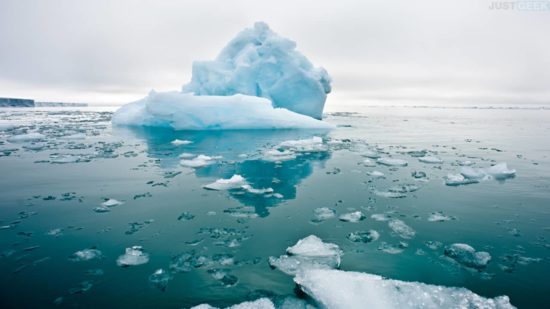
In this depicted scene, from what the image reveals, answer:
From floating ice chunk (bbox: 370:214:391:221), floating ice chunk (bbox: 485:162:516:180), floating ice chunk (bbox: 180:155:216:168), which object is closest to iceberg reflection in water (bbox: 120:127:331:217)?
floating ice chunk (bbox: 180:155:216:168)

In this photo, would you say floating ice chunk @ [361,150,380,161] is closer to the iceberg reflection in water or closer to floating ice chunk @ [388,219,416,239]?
the iceberg reflection in water

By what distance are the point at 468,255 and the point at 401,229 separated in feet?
2.57

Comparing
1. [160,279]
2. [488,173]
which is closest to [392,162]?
[488,173]

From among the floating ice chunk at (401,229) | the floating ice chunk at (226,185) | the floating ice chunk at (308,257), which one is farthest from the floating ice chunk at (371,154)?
the floating ice chunk at (308,257)

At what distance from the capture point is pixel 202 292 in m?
2.58

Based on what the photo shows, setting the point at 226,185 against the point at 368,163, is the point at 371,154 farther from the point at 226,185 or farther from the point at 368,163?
the point at 226,185

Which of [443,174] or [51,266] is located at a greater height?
[443,174]

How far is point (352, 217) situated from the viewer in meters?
4.19

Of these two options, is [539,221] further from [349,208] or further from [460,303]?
[460,303]

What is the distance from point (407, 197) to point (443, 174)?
2235 mm

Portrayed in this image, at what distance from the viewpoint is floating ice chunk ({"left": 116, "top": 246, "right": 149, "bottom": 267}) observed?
3.02 meters

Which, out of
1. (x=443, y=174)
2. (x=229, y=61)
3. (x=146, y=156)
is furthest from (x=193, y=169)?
(x=229, y=61)

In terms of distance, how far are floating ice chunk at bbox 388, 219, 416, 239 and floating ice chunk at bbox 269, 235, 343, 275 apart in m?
0.92

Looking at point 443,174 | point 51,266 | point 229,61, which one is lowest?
point 51,266
